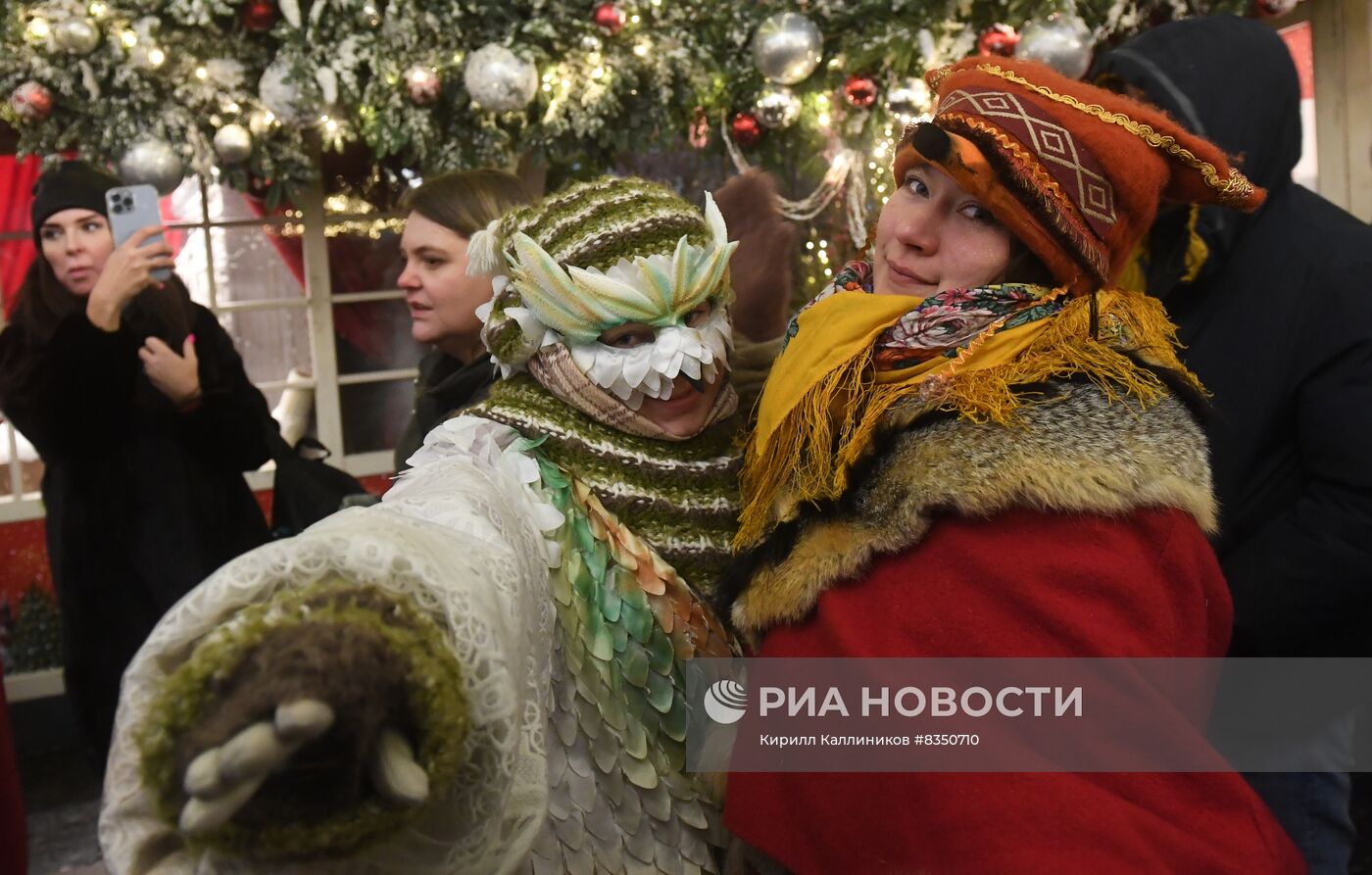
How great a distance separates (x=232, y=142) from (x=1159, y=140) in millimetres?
2936

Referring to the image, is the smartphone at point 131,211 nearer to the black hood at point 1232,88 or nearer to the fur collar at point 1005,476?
the fur collar at point 1005,476

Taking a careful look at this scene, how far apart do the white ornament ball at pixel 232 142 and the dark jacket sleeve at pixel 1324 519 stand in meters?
3.10

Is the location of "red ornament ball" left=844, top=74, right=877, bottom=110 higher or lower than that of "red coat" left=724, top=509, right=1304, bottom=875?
higher

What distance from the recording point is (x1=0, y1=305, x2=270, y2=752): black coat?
8.96ft

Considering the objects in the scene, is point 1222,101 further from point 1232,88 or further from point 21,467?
point 21,467

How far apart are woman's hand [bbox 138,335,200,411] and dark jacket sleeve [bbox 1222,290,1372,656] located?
261 cm

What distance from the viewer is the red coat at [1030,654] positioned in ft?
3.34

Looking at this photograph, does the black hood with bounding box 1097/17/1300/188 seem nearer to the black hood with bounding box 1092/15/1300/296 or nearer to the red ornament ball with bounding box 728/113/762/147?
the black hood with bounding box 1092/15/1300/296

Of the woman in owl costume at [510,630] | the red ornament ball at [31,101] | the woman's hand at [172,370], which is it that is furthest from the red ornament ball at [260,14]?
the woman in owl costume at [510,630]

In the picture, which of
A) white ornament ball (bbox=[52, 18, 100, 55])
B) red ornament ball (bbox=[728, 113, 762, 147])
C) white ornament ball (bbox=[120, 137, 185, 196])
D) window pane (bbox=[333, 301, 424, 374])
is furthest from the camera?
window pane (bbox=[333, 301, 424, 374])

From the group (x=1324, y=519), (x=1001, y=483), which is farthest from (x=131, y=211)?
(x=1324, y=519)

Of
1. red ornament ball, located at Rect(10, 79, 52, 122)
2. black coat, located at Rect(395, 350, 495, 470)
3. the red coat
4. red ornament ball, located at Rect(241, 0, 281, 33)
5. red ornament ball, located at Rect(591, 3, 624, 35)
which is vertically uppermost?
red ornament ball, located at Rect(591, 3, 624, 35)

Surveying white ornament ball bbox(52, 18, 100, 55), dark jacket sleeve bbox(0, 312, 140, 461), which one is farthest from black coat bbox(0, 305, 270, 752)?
white ornament ball bbox(52, 18, 100, 55)

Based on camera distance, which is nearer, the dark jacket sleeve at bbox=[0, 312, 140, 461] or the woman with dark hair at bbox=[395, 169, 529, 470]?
the woman with dark hair at bbox=[395, 169, 529, 470]
